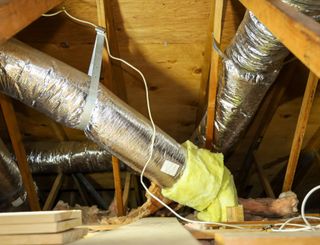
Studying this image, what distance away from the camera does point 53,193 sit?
130 inches

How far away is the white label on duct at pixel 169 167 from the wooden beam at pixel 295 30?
3.11ft

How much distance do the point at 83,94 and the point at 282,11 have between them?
3.30ft

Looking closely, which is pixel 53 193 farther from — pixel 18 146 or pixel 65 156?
pixel 18 146

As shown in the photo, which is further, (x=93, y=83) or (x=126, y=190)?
(x=126, y=190)

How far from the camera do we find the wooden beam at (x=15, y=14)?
116cm

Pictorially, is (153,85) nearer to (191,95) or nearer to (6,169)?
(191,95)

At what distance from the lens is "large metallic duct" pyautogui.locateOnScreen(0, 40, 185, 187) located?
69.7 inches

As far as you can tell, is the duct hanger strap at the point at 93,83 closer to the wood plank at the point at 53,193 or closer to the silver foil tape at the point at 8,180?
the silver foil tape at the point at 8,180

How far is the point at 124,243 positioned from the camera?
1.10 m

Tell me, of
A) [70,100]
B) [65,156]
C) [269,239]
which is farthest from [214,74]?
[65,156]

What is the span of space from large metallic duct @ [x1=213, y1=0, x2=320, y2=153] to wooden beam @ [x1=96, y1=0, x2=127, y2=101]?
64cm

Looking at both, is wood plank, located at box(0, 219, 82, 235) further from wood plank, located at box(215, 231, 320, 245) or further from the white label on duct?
the white label on duct

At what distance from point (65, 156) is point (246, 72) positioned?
193cm

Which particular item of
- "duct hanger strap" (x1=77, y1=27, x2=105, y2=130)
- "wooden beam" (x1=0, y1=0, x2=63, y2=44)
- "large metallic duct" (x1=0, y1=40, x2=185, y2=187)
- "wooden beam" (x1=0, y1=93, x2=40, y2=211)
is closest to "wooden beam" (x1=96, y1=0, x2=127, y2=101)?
"duct hanger strap" (x1=77, y1=27, x2=105, y2=130)
